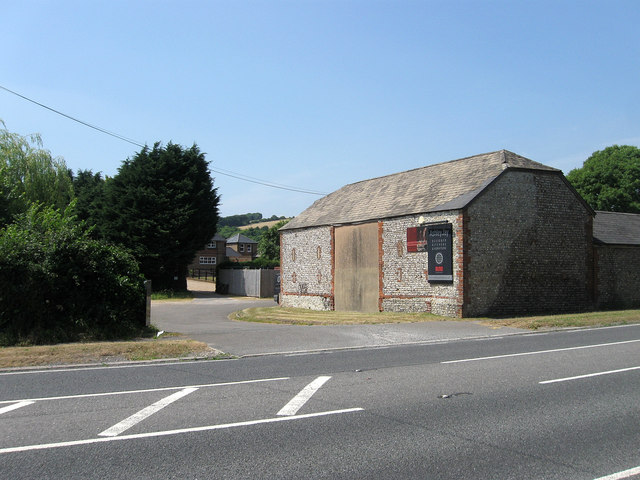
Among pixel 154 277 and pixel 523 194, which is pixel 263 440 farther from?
pixel 154 277

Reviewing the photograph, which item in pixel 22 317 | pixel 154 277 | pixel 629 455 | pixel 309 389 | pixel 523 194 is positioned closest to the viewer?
pixel 629 455

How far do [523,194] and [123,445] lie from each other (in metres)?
21.5

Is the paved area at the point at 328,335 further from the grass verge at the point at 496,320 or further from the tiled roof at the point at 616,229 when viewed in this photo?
the tiled roof at the point at 616,229

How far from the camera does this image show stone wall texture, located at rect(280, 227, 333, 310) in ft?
99.9

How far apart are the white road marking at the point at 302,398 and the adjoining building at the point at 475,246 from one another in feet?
45.7

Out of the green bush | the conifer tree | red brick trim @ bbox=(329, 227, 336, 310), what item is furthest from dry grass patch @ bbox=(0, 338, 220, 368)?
the conifer tree

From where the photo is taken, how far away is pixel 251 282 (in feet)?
148

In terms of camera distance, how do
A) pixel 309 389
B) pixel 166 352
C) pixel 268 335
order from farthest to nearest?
pixel 268 335
pixel 166 352
pixel 309 389

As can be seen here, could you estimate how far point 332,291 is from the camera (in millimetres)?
29781

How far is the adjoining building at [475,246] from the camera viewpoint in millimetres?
22453

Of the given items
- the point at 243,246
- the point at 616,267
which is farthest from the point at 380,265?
the point at 243,246

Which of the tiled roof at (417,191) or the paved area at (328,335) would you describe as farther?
the tiled roof at (417,191)

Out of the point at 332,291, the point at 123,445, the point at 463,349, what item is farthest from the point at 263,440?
the point at 332,291

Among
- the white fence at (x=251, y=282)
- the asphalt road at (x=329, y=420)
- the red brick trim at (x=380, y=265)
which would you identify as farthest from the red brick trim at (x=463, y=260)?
the white fence at (x=251, y=282)
